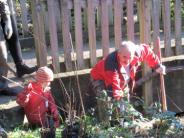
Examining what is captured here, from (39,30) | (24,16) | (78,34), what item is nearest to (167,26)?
(78,34)

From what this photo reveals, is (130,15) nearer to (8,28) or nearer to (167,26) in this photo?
(167,26)

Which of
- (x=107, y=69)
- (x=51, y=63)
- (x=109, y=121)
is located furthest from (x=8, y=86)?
(x=109, y=121)

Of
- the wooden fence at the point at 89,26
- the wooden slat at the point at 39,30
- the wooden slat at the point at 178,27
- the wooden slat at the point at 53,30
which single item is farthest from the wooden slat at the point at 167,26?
the wooden slat at the point at 39,30

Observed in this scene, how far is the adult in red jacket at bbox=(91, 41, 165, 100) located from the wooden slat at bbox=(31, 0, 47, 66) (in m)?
0.73

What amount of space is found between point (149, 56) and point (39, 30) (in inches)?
56.2

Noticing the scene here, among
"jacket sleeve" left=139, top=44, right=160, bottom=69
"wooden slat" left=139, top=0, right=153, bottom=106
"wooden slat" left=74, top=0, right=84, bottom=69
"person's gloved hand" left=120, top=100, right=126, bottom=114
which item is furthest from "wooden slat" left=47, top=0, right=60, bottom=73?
"person's gloved hand" left=120, top=100, right=126, bottom=114

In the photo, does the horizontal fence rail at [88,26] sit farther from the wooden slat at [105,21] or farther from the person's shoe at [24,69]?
the person's shoe at [24,69]

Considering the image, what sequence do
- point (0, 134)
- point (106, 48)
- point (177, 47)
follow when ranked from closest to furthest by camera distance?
point (0, 134)
point (106, 48)
point (177, 47)

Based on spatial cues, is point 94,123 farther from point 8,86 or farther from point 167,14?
point 167,14

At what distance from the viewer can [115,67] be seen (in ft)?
19.3

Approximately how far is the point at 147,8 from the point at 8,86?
2.11 m

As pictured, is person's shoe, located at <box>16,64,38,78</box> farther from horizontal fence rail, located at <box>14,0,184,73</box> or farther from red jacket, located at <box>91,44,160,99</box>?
red jacket, located at <box>91,44,160,99</box>

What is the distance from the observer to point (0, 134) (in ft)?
15.4

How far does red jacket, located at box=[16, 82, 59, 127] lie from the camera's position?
226 inches
